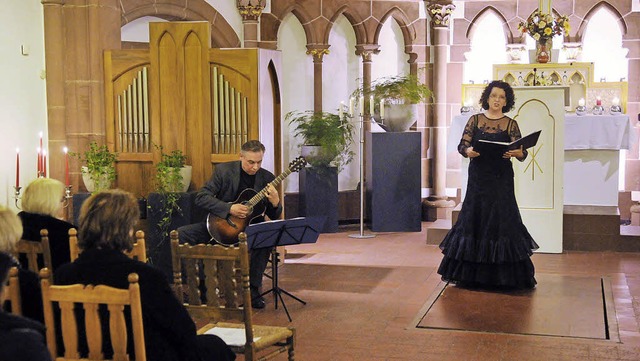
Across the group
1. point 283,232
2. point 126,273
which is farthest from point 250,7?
point 126,273

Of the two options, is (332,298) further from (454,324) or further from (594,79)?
(594,79)

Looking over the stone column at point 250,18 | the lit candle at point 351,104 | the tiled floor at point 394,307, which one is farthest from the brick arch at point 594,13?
the stone column at point 250,18

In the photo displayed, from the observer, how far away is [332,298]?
6590mm

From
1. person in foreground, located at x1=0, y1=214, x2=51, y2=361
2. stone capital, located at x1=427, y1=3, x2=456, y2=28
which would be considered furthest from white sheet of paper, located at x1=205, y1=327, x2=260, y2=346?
stone capital, located at x1=427, y1=3, x2=456, y2=28

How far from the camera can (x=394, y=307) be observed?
6.29m

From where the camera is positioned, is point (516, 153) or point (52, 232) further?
point (516, 153)

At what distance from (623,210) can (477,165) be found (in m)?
4.53

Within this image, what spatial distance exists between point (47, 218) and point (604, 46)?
832 centimetres

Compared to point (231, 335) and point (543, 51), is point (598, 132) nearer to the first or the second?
point (543, 51)

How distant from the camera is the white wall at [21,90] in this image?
23.3 ft

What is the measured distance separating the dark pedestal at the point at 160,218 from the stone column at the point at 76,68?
911 mm

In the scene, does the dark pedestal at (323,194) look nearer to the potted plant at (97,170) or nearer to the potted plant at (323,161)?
Answer: the potted plant at (323,161)

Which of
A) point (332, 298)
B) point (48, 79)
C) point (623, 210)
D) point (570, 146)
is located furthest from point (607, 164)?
point (48, 79)

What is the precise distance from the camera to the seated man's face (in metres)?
6.38
